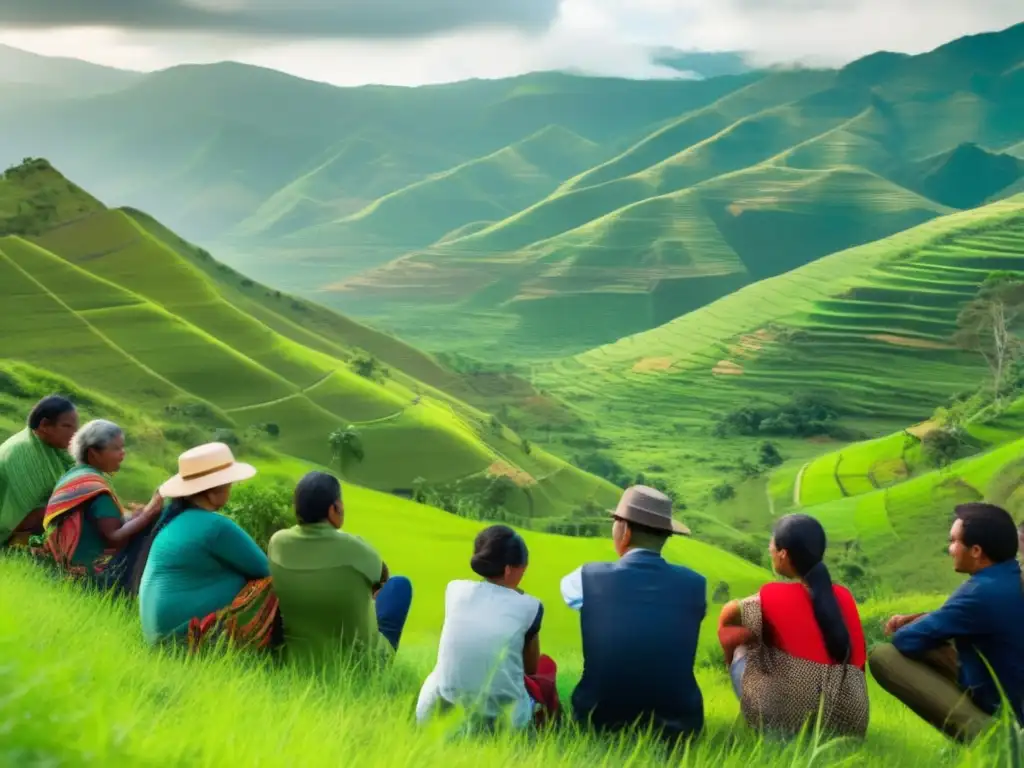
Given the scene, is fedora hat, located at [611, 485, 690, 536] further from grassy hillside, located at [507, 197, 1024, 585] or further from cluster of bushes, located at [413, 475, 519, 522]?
grassy hillside, located at [507, 197, 1024, 585]

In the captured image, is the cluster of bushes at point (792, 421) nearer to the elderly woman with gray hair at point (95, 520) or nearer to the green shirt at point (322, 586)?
the elderly woman with gray hair at point (95, 520)

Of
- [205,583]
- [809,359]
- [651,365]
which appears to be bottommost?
[651,365]

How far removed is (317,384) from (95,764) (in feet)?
117

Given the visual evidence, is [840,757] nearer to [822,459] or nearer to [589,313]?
[822,459]

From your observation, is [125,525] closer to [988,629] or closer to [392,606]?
[392,606]

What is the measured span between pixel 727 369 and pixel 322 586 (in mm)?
101066

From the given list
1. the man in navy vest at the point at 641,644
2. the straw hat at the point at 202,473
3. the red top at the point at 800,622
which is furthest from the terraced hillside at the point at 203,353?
the red top at the point at 800,622

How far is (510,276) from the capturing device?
589 feet

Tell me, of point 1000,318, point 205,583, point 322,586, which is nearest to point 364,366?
point 205,583

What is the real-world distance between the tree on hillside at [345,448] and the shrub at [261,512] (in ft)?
70.1

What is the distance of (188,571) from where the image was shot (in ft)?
13.9

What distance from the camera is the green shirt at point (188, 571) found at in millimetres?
4199

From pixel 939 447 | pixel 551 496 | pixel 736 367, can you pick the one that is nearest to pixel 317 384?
pixel 551 496

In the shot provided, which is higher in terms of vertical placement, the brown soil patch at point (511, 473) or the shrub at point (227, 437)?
the shrub at point (227, 437)
